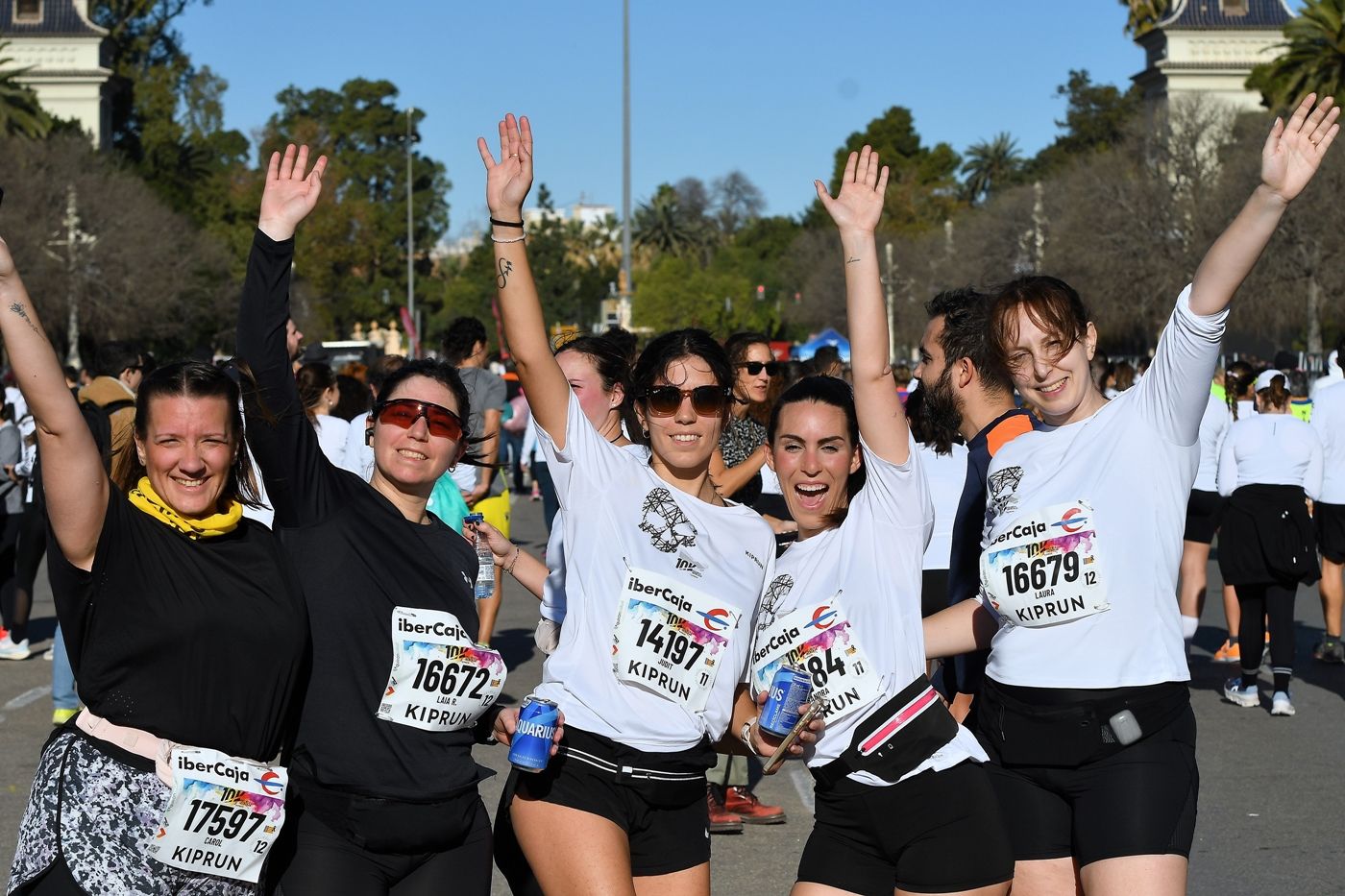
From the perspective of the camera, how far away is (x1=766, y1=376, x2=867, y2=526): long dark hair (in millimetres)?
4375

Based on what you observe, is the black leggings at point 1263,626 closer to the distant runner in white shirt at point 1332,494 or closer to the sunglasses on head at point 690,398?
the distant runner in white shirt at point 1332,494

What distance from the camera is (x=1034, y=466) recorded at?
4.22 meters

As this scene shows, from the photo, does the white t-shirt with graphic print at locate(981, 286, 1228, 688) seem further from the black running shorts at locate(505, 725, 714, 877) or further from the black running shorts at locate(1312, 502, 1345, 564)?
the black running shorts at locate(1312, 502, 1345, 564)

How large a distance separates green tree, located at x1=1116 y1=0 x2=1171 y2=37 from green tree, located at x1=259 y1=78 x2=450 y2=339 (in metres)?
39.0

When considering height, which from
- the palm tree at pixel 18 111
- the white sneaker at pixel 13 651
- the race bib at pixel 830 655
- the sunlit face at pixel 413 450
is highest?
the palm tree at pixel 18 111

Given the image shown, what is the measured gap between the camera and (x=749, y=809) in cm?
741

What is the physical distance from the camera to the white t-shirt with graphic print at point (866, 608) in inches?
158

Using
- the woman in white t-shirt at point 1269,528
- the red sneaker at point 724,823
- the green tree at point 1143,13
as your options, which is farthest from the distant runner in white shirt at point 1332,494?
the green tree at point 1143,13

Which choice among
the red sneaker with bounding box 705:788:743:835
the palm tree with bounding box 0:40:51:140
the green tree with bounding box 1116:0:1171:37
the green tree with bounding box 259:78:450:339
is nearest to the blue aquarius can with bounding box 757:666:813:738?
the red sneaker with bounding box 705:788:743:835

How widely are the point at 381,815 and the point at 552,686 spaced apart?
527 millimetres

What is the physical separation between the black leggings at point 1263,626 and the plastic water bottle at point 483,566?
6.36 meters

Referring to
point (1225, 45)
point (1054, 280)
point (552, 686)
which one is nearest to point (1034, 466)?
point (1054, 280)

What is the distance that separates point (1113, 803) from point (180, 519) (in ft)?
7.59

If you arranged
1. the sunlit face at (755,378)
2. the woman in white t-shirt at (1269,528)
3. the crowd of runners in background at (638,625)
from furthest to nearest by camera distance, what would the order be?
the woman in white t-shirt at (1269,528) → the sunlit face at (755,378) → the crowd of runners in background at (638,625)
